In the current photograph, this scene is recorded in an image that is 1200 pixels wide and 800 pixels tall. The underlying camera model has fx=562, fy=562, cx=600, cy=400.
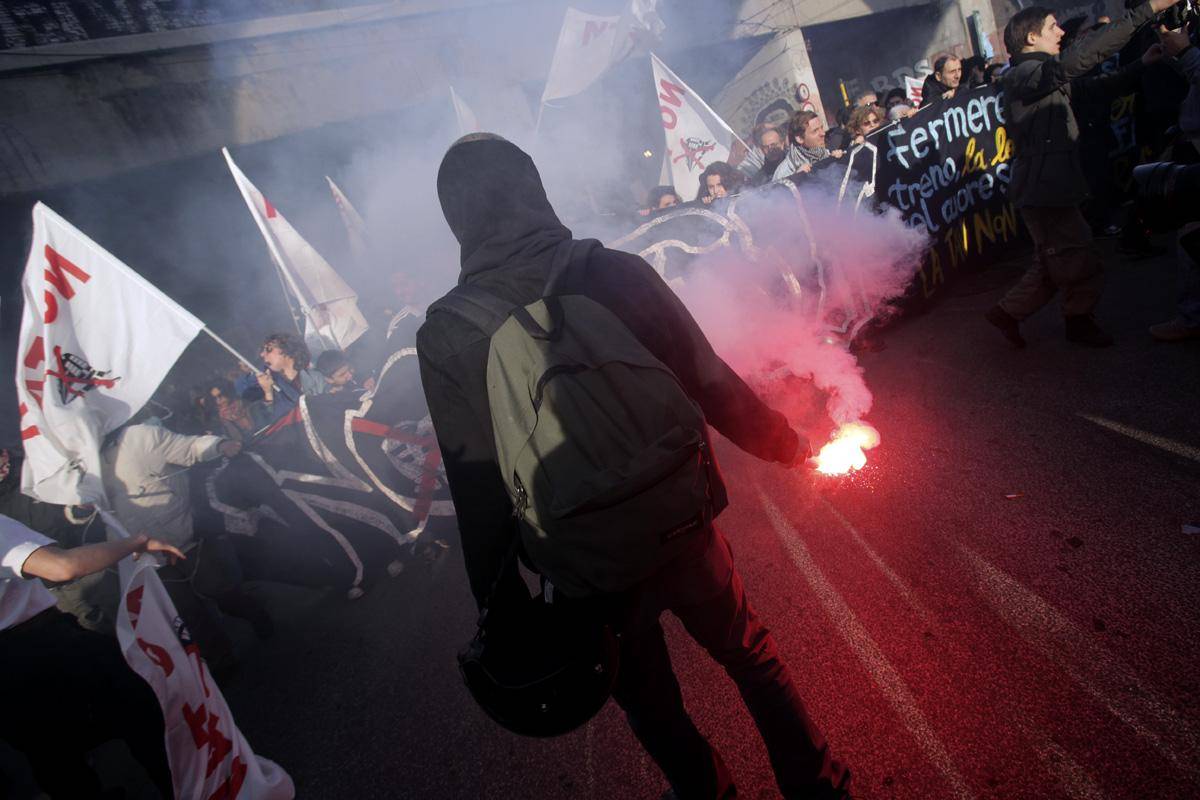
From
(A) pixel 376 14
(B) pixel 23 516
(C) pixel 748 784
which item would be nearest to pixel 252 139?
(A) pixel 376 14

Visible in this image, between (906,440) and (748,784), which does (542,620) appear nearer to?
(748,784)

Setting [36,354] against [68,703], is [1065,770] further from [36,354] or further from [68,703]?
[36,354]

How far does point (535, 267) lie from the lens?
135 cm

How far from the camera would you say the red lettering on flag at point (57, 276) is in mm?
3722

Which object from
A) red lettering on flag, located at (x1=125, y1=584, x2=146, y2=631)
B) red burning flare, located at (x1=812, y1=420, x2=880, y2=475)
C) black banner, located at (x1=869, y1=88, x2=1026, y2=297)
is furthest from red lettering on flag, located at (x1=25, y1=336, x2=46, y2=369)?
black banner, located at (x1=869, y1=88, x2=1026, y2=297)

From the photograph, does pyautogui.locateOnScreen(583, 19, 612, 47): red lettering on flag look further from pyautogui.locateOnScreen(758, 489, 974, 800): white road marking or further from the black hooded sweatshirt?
the black hooded sweatshirt

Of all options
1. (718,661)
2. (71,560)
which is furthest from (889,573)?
(71,560)

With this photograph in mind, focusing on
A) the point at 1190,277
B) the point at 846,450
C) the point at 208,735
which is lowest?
the point at 846,450

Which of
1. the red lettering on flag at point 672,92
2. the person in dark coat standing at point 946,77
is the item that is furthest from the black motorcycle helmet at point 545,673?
the red lettering on flag at point 672,92

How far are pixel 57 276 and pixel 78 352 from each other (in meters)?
0.56

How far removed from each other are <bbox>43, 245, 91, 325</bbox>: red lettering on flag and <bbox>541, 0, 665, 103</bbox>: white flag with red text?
20.3 feet

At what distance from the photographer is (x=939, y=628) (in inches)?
89.1

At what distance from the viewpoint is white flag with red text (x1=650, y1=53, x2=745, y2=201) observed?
757 cm

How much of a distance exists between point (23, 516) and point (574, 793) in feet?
10.3
